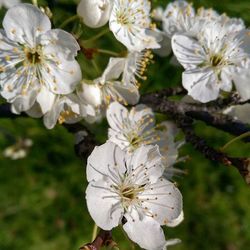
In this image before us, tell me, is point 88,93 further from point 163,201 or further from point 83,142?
→ point 163,201

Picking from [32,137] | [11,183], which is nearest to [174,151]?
[32,137]

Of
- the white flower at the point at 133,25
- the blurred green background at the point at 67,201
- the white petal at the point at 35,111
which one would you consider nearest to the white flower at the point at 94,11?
the white flower at the point at 133,25

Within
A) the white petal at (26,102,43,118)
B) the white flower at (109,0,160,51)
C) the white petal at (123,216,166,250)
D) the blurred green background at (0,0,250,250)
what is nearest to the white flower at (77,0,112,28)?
the white flower at (109,0,160,51)

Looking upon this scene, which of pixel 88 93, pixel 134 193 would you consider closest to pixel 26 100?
pixel 88 93

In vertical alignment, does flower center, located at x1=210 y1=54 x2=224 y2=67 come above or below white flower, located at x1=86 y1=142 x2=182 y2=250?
above

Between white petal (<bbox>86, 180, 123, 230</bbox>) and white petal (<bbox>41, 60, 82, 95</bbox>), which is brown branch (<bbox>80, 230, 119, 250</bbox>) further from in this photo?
white petal (<bbox>41, 60, 82, 95</bbox>)

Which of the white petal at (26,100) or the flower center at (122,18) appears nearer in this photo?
the white petal at (26,100)

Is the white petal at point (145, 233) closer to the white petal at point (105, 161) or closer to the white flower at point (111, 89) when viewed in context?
the white petal at point (105, 161)
